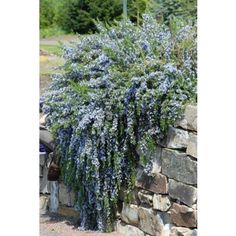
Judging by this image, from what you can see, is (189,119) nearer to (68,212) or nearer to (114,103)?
(114,103)

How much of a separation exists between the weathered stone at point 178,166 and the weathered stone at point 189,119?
0.46ft

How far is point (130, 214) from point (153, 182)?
266 millimetres

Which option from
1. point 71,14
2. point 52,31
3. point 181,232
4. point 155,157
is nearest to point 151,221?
point 181,232

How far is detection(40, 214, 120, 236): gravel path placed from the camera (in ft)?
13.0

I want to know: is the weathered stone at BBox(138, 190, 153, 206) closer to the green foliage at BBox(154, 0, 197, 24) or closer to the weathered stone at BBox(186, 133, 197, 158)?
the weathered stone at BBox(186, 133, 197, 158)

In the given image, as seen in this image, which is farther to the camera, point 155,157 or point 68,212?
point 68,212

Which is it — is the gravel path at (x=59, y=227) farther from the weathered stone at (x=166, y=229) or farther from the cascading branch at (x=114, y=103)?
the weathered stone at (x=166, y=229)

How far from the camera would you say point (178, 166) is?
3.55 m

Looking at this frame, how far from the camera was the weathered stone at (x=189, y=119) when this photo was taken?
Answer: 3457mm

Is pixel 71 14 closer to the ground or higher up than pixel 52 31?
higher up
